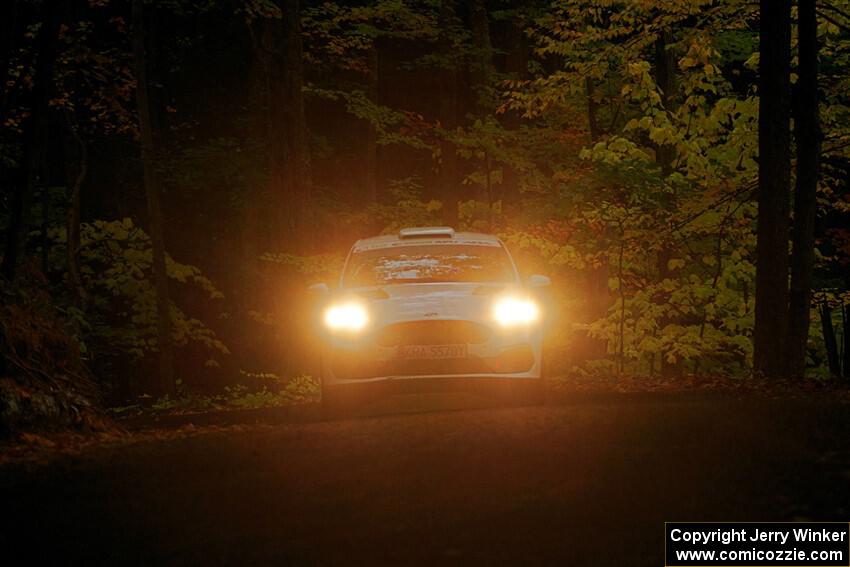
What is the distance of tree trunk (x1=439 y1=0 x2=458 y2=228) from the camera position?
78.7ft

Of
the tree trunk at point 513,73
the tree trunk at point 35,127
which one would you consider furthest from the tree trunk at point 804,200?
the tree trunk at point 513,73

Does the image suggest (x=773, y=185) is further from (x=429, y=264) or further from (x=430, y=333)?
(x=430, y=333)

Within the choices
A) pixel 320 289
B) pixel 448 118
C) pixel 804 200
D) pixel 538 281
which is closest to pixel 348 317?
pixel 320 289

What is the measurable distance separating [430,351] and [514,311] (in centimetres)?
94

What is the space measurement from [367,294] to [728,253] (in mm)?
14921

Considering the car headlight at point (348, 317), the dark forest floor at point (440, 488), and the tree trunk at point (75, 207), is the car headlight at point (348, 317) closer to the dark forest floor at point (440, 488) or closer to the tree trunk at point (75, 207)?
the dark forest floor at point (440, 488)

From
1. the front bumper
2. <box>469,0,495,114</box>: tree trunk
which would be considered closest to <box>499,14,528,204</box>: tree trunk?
<box>469,0,495,114</box>: tree trunk

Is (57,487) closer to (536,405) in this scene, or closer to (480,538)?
(480,538)

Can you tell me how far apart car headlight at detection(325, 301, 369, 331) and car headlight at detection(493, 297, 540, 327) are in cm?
126

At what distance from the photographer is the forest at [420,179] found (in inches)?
535

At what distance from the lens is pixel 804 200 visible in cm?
1373

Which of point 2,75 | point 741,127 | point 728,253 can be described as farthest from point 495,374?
point 728,253

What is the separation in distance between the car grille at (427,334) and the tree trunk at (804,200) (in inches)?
247

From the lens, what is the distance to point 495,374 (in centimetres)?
934
